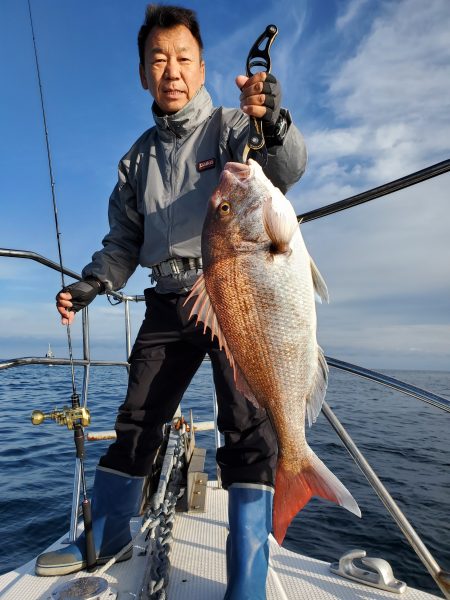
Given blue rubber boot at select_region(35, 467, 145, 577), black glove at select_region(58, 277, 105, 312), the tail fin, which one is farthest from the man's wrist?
the tail fin

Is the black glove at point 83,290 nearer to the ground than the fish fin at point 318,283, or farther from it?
farther from it

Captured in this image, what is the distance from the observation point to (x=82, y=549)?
241 cm

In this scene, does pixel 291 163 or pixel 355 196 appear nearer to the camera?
pixel 291 163

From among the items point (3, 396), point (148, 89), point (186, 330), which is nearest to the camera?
point (186, 330)

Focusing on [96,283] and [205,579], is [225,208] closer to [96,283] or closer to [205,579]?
[96,283]

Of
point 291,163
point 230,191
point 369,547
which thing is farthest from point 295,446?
point 369,547

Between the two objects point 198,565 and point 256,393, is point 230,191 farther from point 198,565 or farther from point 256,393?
point 198,565

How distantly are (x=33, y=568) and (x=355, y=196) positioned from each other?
2689mm

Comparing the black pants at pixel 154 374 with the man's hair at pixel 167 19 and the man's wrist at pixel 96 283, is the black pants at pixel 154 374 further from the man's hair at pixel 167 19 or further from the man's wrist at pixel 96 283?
the man's hair at pixel 167 19

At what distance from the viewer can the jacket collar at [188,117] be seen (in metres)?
2.46

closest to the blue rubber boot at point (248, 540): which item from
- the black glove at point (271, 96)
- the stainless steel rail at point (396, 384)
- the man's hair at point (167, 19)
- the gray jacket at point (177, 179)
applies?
the stainless steel rail at point (396, 384)

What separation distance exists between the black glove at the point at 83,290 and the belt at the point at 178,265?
0.49 metres

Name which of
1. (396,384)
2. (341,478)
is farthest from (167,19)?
(341,478)

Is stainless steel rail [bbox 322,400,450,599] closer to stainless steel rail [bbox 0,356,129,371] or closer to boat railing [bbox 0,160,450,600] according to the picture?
boat railing [bbox 0,160,450,600]
